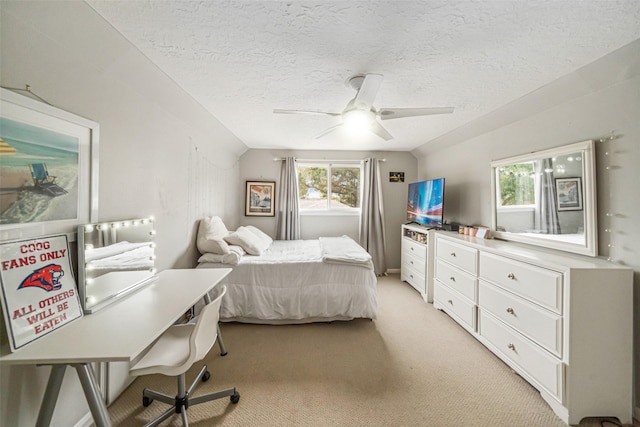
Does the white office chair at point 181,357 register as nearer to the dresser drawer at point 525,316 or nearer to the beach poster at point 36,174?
the beach poster at point 36,174

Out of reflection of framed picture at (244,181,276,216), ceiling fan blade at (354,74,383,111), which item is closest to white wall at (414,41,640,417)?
ceiling fan blade at (354,74,383,111)

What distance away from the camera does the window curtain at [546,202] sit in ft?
6.52

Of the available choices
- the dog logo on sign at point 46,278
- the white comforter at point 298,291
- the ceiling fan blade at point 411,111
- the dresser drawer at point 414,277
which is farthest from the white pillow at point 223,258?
the dresser drawer at point 414,277

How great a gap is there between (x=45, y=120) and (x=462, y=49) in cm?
236

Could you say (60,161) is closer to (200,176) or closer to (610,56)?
(200,176)

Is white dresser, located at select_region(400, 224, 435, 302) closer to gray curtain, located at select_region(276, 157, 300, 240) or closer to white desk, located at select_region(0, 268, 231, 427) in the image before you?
gray curtain, located at select_region(276, 157, 300, 240)

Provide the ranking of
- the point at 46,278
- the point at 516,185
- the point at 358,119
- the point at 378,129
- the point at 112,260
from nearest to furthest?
the point at 46,278
the point at 112,260
the point at 358,119
the point at 378,129
the point at 516,185

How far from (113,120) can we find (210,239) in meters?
1.46

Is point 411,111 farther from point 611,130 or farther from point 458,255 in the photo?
point 458,255

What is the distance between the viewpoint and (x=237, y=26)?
1291 mm

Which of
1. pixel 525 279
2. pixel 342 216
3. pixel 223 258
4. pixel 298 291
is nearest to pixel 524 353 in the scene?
pixel 525 279

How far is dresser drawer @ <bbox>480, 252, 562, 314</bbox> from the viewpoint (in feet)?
5.07

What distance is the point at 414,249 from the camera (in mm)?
3602

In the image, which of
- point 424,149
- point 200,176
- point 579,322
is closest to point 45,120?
point 200,176
